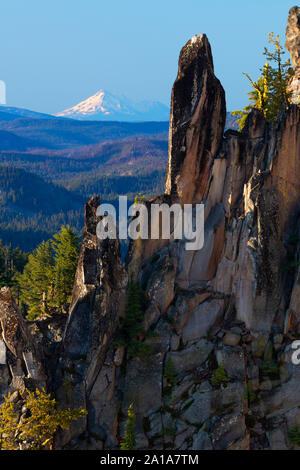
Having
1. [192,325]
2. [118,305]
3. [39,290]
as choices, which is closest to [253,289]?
[192,325]

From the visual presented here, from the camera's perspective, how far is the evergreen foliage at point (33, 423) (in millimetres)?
40969

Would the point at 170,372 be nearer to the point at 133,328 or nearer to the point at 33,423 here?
the point at 133,328

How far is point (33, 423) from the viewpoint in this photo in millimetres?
41719

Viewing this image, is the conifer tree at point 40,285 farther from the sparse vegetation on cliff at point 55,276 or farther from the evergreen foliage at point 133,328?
the evergreen foliage at point 133,328

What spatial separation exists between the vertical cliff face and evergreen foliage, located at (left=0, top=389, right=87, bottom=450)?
8.95 feet

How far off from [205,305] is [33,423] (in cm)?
1990

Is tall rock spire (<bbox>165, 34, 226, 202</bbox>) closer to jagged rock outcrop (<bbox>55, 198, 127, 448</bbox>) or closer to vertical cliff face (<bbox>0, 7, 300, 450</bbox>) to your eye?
vertical cliff face (<bbox>0, 7, 300, 450</bbox>)

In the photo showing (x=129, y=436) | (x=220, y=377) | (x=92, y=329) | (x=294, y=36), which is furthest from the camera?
(x=294, y=36)

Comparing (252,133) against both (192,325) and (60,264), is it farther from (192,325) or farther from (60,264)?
(60,264)

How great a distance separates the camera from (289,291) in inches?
1918

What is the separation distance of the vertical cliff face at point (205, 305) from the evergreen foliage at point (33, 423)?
8.95 ft

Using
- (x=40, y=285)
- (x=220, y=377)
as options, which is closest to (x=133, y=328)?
(x=220, y=377)

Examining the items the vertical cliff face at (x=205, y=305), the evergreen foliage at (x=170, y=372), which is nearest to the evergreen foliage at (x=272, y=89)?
the vertical cliff face at (x=205, y=305)

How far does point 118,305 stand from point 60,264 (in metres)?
10.00
